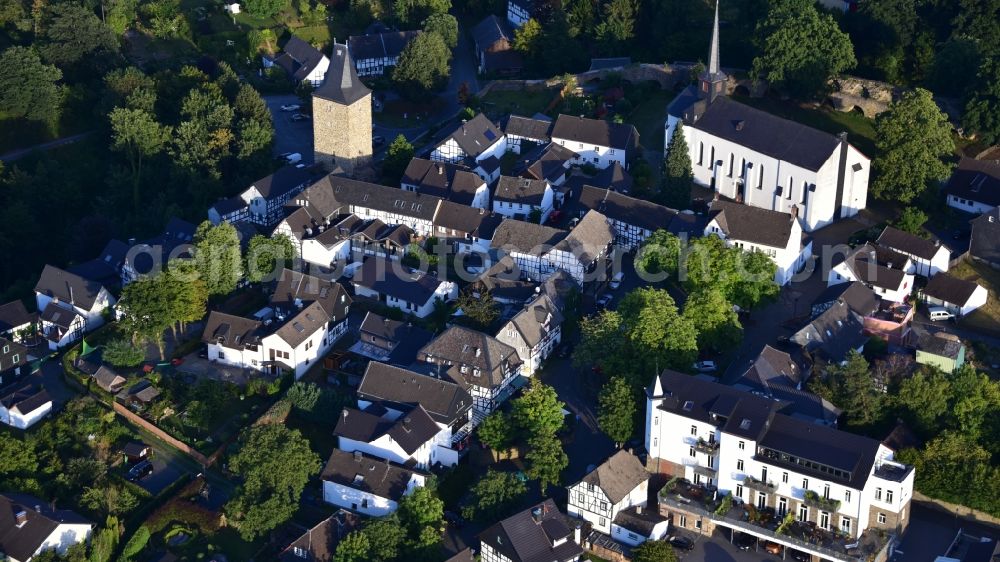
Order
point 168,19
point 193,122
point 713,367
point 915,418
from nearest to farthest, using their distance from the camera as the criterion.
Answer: point 915,418
point 713,367
point 193,122
point 168,19

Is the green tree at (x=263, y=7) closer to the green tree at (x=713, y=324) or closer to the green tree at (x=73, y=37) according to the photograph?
the green tree at (x=73, y=37)

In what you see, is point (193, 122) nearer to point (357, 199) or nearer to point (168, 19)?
point (357, 199)

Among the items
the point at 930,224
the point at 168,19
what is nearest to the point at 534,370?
the point at 930,224

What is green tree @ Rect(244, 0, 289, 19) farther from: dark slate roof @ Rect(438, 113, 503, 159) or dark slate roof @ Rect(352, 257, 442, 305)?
dark slate roof @ Rect(352, 257, 442, 305)

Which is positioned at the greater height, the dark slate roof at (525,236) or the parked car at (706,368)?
the dark slate roof at (525,236)

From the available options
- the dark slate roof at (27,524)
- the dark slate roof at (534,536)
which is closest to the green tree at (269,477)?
the dark slate roof at (27,524)

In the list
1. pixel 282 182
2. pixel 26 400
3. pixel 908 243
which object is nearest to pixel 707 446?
pixel 908 243
